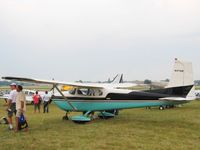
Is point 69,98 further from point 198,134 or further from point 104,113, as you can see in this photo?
point 198,134

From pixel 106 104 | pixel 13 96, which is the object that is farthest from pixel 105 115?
pixel 13 96

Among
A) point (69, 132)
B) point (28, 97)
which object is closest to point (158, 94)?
point (69, 132)

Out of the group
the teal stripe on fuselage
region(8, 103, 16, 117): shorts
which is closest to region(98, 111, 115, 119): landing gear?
the teal stripe on fuselage

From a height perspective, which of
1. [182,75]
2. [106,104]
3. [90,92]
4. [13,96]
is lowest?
[106,104]

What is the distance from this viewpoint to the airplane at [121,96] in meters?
15.7

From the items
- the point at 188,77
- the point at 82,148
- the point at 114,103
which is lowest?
the point at 82,148

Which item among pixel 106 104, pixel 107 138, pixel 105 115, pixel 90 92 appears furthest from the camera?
pixel 105 115

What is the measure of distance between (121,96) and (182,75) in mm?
3275

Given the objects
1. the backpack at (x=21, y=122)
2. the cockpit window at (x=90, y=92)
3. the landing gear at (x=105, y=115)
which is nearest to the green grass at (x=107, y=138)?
the backpack at (x=21, y=122)

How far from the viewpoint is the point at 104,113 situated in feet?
57.7

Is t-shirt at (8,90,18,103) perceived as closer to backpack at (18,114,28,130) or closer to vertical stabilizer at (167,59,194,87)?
backpack at (18,114,28,130)

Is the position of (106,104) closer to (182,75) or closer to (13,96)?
(182,75)

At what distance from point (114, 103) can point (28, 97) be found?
21.9 meters

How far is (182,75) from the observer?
1694 centimetres
